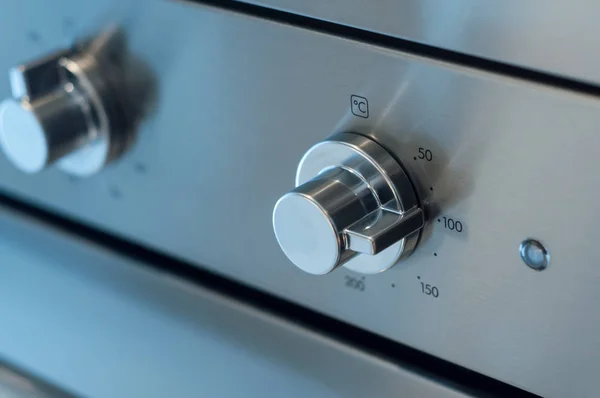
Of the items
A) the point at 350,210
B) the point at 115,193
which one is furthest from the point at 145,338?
the point at 350,210

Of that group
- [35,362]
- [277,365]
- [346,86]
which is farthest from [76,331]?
[346,86]

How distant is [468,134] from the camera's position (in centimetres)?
28

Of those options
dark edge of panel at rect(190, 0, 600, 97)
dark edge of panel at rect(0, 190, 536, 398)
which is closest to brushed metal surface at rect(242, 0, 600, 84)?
dark edge of panel at rect(190, 0, 600, 97)

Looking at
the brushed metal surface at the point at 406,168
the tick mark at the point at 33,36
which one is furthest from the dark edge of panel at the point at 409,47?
the tick mark at the point at 33,36

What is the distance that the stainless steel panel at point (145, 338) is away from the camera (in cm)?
37

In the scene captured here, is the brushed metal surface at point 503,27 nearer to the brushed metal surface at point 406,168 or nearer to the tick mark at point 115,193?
the brushed metal surface at point 406,168

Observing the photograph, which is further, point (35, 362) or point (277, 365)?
point (35, 362)

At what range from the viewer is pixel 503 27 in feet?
0.85

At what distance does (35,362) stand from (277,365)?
0.65 ft

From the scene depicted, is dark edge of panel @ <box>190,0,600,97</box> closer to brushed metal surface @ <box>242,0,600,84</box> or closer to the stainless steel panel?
brushed metal surface @ <box>242,0,600,84</box>

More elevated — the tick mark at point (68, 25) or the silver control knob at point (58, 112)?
the tick mark at point (68, 25)

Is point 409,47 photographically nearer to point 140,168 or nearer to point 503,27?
point 503,27

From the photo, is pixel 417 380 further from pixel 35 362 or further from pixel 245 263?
pixel 35 362

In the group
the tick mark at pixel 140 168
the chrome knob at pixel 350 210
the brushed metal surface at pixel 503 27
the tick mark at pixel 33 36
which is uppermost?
the tick mark at pixel 33 36
